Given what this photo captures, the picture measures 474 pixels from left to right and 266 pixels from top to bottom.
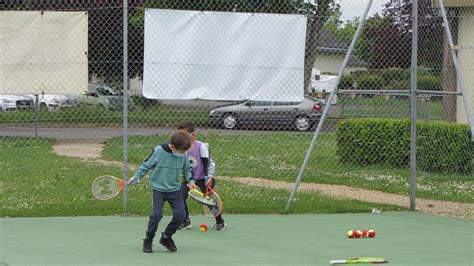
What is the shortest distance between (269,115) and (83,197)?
350cm

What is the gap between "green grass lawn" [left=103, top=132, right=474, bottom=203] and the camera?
41.2 ft

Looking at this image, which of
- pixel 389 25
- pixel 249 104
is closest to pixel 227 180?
pixel 249 104

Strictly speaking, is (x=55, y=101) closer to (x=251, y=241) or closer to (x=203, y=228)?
(x=203, y=228)

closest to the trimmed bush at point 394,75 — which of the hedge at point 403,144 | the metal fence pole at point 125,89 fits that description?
the hedge at point 403,144

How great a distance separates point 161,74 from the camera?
10.6 m

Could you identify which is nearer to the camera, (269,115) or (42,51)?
(42,51)

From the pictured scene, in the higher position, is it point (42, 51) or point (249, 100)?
point (42, 51)

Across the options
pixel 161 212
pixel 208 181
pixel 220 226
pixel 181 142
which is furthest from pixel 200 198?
pixel 181 142

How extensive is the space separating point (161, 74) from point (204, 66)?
21.9 inches

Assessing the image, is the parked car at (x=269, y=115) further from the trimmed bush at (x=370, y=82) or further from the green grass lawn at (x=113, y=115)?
the trimmed bush at (x=370, y=82)

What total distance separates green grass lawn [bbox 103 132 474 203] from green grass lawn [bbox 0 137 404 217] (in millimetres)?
591

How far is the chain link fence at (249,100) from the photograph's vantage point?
10.6m

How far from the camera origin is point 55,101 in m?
12.3

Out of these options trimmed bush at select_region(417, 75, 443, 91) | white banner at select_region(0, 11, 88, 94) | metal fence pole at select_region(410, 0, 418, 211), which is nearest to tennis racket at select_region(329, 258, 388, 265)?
metal fence pole at select_region(410, 0, 418, 211)
